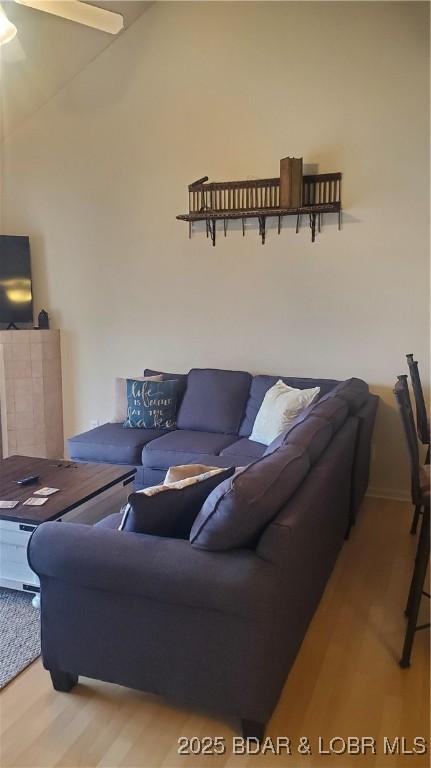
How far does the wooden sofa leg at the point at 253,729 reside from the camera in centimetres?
195

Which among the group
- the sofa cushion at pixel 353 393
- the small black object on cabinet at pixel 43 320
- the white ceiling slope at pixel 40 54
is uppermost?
the white ceiling slope at pixel 40 54

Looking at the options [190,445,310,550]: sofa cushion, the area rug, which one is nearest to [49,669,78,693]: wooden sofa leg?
the area rug

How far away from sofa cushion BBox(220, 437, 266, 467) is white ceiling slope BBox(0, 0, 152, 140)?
10.2 feet

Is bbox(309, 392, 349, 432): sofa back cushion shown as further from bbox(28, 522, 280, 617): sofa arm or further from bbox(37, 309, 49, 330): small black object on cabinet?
bbox(37, 309, 49, 330): small black object on cabinet

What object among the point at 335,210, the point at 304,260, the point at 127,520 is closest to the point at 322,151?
the point at 335,210

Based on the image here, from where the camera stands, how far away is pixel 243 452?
369cm

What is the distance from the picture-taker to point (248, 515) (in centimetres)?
186

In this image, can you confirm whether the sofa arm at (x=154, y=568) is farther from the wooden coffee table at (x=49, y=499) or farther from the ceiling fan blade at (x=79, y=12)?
the ceiling fan blade at (x=79, y=12)

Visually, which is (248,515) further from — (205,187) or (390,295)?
(205,187)

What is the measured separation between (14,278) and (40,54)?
1.72 meters

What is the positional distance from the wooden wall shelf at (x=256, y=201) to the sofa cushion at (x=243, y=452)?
1.53 m

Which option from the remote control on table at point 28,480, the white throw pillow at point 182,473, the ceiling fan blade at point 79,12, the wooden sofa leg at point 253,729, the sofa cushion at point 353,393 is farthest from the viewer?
the sofa cushion at point 353,393

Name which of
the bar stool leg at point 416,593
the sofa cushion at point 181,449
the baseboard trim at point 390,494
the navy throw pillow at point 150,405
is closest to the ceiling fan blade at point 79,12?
the navy throw pillow at point 150,405

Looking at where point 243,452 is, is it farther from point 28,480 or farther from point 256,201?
point 256,201
